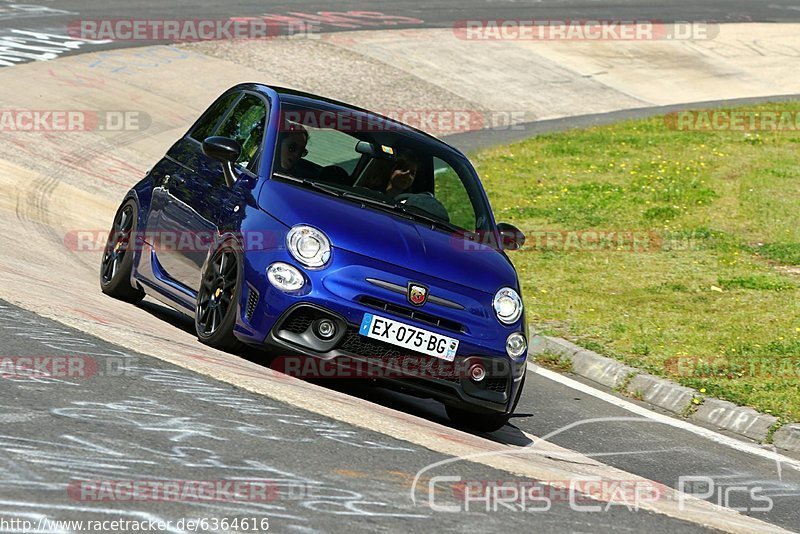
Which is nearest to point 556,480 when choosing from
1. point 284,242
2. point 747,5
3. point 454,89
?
point 284,242

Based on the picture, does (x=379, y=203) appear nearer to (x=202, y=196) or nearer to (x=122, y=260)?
(x=202, y=196)

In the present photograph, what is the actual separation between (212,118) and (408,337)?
10.2ft

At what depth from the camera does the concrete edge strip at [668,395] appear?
902cm

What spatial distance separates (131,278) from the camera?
9.62 meters

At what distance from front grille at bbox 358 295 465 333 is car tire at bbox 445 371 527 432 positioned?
0.62m

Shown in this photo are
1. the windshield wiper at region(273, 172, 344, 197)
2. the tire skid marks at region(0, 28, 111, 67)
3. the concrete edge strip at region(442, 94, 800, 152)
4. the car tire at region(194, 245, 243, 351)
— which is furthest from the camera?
the tire skid marks at region(0, 28, 111, 67)

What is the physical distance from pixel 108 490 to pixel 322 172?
3955 mm

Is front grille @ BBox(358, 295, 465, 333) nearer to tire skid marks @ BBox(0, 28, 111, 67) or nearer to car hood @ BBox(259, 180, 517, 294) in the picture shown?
car hood @ BBox(259, 180, 517, 294)

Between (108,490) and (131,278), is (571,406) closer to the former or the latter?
(131,278)

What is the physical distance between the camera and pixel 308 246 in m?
7.57

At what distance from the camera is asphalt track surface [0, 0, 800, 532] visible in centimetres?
497

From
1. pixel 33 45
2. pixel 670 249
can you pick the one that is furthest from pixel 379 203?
pixel 33 45

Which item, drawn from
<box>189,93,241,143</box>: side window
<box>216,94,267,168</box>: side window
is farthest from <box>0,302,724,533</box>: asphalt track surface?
<box>189,93,241,143</box>: side window

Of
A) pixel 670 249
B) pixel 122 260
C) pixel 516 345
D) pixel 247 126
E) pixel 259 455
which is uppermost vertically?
pixel 247 126
